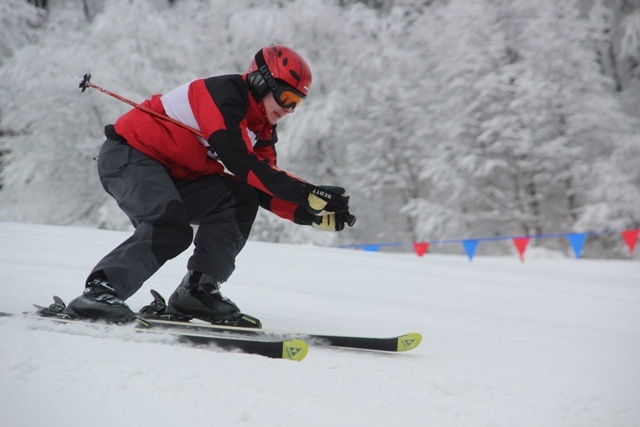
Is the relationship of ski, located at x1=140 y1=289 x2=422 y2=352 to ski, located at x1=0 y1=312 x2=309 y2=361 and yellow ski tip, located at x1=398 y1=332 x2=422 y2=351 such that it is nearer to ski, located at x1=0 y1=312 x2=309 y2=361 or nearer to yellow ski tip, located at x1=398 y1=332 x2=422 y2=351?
yellow ski tip, located at x1=398 y1=332 x2=422 y2=351

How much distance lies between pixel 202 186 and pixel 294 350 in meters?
1.08

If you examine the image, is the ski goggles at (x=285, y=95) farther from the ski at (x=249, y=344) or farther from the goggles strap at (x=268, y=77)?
the ski at (x=249, y=344)

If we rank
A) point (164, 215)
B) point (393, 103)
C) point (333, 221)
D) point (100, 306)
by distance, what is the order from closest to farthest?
point (100, 306), point (164, 215), point (333, 221), point (393, 103)

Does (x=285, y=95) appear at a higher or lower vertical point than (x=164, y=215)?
higher

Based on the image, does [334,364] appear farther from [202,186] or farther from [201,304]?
[202,186]

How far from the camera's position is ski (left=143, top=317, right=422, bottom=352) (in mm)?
2500

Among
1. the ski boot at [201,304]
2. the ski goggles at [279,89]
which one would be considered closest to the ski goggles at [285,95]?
the ski goggles at [279,89]

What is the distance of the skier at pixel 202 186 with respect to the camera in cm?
246

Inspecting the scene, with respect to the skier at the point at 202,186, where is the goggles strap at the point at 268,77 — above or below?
above

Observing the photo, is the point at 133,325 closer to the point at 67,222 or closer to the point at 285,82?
the point at 285,82

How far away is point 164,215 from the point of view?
2494 mm

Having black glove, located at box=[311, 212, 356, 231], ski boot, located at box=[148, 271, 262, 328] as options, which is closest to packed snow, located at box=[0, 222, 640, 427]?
ski boot, located at box=[148, 271, 262, 328]

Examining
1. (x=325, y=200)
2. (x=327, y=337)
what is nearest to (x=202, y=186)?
(x=325, y=200)

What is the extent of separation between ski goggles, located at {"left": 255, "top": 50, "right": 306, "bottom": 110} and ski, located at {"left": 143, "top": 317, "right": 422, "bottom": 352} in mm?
976
